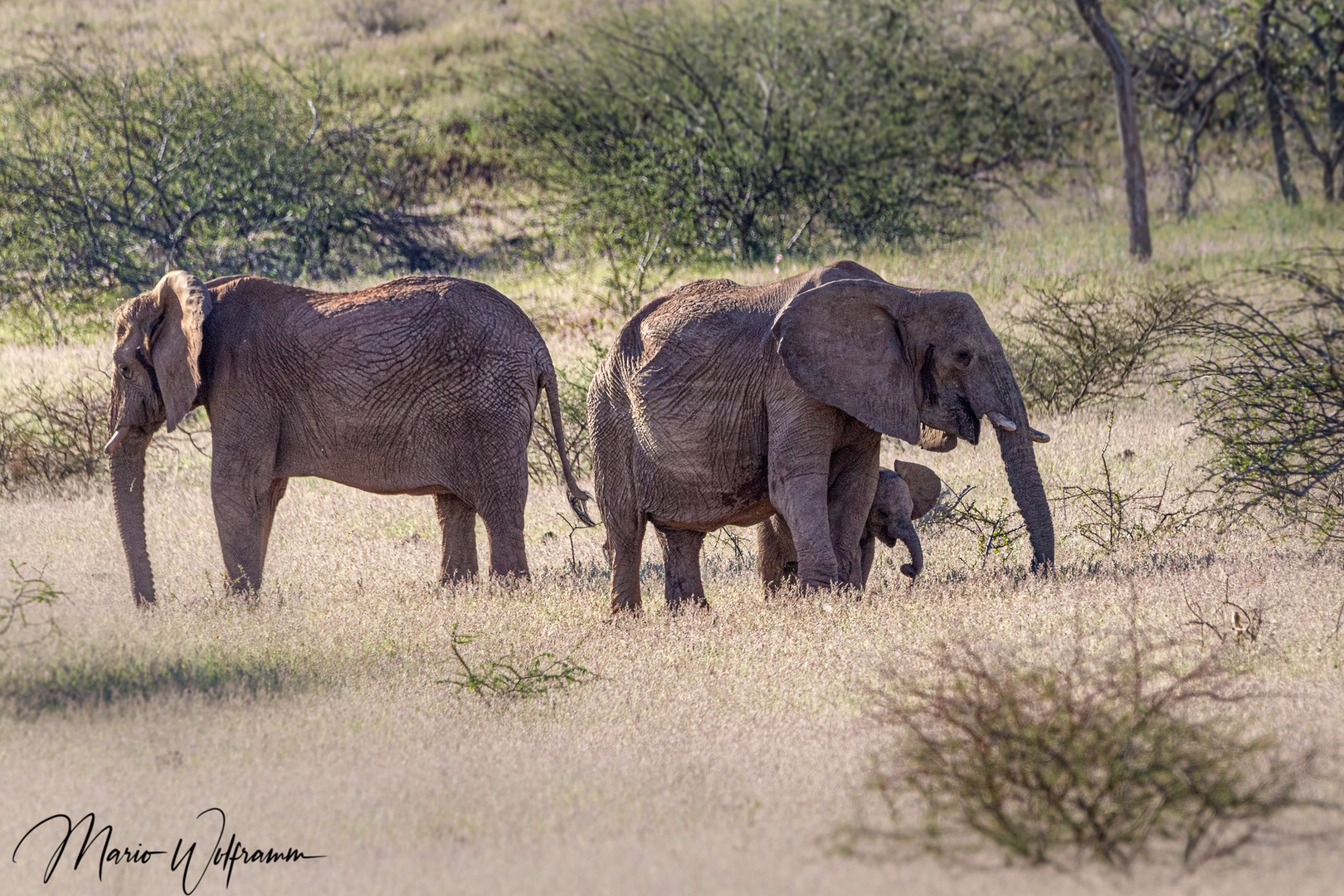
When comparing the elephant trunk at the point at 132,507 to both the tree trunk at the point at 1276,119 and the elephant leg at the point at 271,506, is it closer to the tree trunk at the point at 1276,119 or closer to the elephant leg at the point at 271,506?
the elephant leg at the point at 271,506

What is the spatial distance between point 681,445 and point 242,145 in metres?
16.4

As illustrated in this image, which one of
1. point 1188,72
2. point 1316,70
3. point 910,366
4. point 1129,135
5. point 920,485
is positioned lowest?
point 920,485

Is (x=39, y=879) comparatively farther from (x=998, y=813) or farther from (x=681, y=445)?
(x=681, y=445)

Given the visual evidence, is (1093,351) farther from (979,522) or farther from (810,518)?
(810,518)

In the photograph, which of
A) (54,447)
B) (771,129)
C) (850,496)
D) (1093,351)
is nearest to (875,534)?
(850,496)

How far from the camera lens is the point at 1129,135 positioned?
20438 millimetres

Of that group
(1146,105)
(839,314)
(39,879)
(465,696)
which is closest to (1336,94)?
(1146,105)

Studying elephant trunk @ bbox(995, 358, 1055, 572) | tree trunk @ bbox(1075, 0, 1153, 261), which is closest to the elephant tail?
elephant trunk @ bbox(995, 358, 1055, 572)

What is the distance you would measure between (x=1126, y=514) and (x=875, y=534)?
218cm

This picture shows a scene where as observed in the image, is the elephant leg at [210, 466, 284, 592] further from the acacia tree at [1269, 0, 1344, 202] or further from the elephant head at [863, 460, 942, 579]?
the acacia tree at [1269, 0, 1344, 202]

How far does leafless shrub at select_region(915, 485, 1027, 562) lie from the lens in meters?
9.41

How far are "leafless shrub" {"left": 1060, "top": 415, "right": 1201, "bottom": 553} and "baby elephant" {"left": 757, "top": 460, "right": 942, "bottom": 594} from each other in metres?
1.26

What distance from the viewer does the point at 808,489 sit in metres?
7.72

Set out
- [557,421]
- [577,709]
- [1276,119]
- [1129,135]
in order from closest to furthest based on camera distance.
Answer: [577,709]
[557,421]
[1129,135]
[1276,119]
